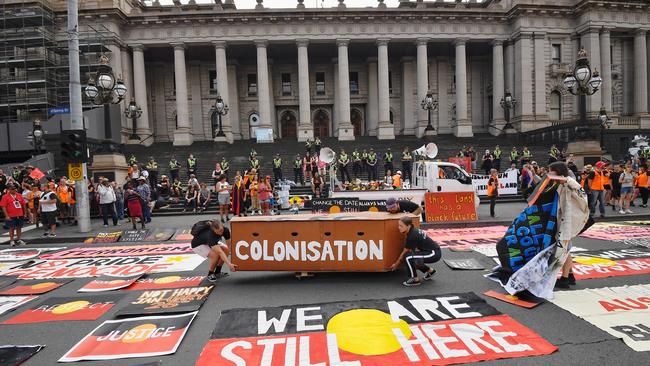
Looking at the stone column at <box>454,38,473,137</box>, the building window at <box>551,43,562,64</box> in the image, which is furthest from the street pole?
the building window at <box>551,43,562,64</box>

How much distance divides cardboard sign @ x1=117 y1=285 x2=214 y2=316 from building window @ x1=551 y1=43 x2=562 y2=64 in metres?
41.5

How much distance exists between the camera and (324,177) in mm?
20031

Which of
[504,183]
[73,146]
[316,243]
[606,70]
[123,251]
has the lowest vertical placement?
[123,251]

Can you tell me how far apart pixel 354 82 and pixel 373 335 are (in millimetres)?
40642

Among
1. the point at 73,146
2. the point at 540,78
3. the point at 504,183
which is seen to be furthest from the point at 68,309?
the point at 540,78

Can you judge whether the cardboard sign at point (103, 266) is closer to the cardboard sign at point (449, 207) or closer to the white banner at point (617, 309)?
the white banner at point (617, 309)

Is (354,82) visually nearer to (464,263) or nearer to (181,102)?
(181,102)

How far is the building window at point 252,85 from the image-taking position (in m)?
41.9

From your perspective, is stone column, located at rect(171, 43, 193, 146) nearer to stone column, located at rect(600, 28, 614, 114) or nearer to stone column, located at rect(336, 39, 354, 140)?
stone column, located at rect(336, 39, 354, 140)

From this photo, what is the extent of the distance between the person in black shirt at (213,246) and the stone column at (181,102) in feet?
98.4

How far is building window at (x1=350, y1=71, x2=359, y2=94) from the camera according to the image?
4253 centimetres

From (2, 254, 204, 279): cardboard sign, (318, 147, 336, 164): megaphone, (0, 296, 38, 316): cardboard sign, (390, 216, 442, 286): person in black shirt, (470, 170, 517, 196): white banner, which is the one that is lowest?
(2, 254, 204, 279): cardboard sign

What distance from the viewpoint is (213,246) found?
692cm

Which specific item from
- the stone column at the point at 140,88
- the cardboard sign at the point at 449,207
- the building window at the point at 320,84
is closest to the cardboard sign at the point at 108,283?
the cardboard sign at the point at 449,207
